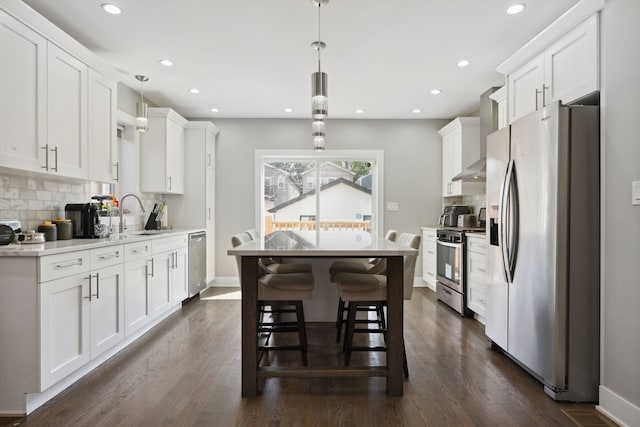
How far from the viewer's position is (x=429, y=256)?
5.43 meters

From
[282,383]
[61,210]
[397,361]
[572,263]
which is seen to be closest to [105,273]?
[61,210]

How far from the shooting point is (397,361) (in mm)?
2232

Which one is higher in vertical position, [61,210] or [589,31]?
[589,31]

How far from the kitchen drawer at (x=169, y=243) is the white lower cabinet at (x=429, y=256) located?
326 cm

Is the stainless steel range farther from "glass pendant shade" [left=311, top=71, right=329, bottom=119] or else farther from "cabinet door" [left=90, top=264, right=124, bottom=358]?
"cabinet door" [left=90, top=264, right=124, bottom=358]

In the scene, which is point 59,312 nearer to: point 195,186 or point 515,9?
point 195,186

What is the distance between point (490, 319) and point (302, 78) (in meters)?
2.99

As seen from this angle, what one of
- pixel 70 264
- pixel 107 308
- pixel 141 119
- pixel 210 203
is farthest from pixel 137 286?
pixel 210 203

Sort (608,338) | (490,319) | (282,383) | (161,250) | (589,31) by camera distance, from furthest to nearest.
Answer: (161,250), (490,319), (282,383), (589,31), (608,338)

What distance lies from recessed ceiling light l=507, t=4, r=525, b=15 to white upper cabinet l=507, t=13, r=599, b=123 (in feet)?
1.20

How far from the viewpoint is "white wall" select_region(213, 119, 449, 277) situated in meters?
5.73

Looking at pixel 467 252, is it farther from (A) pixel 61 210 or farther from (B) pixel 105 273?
(A) pixel 61 210

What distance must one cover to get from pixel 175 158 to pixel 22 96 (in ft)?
8.43

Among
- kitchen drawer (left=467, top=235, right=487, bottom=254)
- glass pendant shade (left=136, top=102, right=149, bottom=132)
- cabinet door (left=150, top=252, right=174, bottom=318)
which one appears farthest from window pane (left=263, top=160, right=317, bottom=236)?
kitchen drawer (left=467, top=235, right=487, bottom=254)
